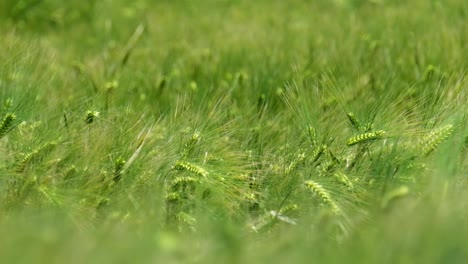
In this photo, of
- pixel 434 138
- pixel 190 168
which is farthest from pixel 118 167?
pixel 434 138

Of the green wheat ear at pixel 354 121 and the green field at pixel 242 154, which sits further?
the green wheat ear at pixel 354 121

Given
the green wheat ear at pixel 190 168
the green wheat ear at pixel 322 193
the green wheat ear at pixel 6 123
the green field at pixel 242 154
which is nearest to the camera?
the green field at pixel 242 154

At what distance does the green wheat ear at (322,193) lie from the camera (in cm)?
209

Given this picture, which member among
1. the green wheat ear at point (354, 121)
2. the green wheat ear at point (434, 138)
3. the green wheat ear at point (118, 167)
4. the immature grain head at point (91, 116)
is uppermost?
the green wheat ear at point (434, 138)

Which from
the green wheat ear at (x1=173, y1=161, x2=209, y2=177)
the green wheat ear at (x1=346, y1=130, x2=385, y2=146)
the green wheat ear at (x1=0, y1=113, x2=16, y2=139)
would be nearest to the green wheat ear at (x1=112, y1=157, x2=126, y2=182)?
the green wheat ear at (x1=173, y1=161, x2=209, y2=177)

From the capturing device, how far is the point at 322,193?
2.15 m

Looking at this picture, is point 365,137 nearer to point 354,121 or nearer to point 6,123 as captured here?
point 354,121

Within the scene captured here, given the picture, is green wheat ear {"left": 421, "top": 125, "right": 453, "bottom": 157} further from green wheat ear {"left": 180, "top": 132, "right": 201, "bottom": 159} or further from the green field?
green wheat ear {"left": 180, "top": 132, "right": 201, "bottom": 159}

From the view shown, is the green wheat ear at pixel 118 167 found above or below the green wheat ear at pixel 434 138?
below

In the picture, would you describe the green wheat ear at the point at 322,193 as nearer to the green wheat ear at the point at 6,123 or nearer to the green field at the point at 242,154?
the green field at the point at 242,154

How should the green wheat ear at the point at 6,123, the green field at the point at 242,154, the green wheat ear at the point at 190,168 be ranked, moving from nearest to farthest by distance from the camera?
1. the green field at the point at 242,154
2. the green wheat ear at the point at 190,168
3. the green wheat ear at the point at 6,123

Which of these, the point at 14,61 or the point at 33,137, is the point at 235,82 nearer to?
the point at 14,61

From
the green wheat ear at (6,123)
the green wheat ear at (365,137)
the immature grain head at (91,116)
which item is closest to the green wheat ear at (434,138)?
the green wheat ear at (365,137)

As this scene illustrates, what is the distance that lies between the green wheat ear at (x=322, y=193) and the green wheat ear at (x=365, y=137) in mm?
195
